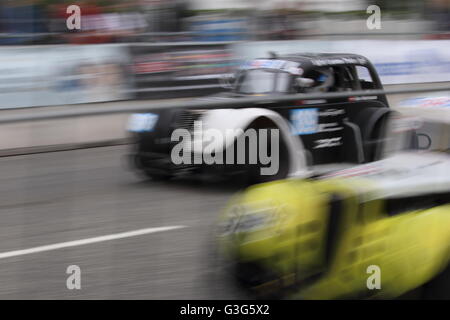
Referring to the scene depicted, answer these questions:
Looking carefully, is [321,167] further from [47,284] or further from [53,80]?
[53,80]

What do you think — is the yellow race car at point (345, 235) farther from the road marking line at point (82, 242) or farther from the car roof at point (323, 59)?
the car roof at point (323, 59)

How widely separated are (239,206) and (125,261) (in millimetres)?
562

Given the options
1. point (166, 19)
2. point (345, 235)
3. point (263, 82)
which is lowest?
Result: point (345, 235)

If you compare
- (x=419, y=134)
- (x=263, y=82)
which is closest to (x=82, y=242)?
(x=419, y=134)

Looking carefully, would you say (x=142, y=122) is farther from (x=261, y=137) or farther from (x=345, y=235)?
(x=345, y=235)

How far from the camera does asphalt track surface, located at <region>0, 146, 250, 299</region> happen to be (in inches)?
104

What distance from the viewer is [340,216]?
3.05 m

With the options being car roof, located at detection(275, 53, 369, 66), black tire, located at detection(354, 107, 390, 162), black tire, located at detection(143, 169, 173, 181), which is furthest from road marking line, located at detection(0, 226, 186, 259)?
car roof, located at detection(275, 53, 369, 66)

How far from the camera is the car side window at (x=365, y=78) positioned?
8664mm

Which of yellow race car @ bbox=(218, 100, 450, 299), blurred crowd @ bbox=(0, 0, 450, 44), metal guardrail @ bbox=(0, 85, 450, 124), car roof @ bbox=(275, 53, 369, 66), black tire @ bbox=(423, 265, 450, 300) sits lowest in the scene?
black tire @ bbox=(423, 265, 450, 300)

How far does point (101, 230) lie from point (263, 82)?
5.77 m

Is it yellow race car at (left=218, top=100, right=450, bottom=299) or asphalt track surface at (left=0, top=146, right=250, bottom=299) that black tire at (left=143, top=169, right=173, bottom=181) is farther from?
yellow race car at (left=218, top=100, right=450, bottom=299)

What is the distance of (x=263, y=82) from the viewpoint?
836cm

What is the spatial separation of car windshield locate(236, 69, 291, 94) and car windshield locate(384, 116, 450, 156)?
424 centimetres
